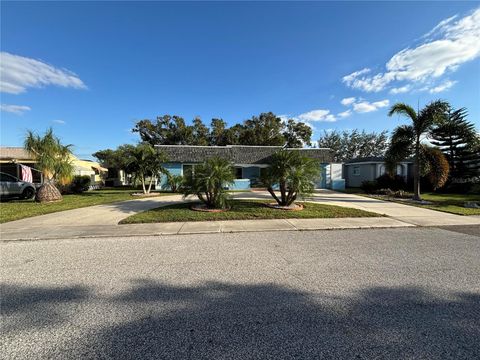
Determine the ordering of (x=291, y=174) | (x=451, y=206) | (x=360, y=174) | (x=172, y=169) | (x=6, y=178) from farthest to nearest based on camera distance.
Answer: (x=360, y=174)
(x=172, y=169)
(x=6, y=178)
(x=451, y=206)
(x=291, y=174)

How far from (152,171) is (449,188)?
82.8 feet

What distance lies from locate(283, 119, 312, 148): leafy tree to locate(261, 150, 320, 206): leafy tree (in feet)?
91.3

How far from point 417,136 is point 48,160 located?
20.6 m

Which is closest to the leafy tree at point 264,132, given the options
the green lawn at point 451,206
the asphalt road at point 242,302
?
the green lawn at point 451,206

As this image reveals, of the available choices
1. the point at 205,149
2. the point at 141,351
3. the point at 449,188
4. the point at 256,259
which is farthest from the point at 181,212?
the point at 449,188

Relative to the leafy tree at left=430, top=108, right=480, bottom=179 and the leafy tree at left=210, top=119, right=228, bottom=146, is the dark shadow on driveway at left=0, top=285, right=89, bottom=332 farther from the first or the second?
the leafy tree at left=210, top=119, right=228, bottom=146

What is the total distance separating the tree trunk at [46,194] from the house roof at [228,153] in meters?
9.11

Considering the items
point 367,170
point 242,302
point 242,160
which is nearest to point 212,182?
point 242,302

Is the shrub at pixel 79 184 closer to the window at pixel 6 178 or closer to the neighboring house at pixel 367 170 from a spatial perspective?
the window at pixel 6 178

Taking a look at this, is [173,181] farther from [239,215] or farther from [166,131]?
[166,131]

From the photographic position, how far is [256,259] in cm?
445

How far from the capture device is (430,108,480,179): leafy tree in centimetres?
2108

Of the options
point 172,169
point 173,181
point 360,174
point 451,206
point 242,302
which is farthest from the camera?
point 360,174

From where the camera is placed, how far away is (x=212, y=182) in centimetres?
905
